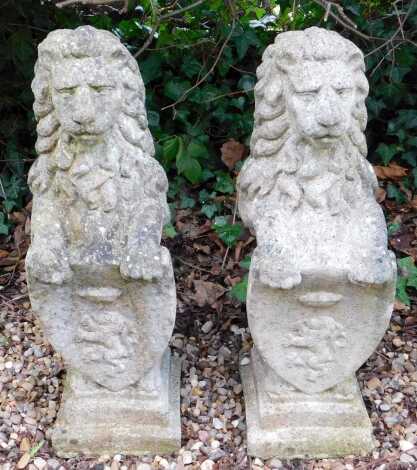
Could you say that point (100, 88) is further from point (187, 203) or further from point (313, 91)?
point (187, 203)

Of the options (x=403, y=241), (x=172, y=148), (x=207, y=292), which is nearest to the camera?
(x=207, y=292)

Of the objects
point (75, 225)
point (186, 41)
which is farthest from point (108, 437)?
point (186, 41)

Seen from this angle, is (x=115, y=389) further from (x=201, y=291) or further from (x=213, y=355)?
(x=201, y=291)

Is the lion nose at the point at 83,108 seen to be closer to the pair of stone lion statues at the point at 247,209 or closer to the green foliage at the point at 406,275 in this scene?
the pair of stone lion statues at the point at 247,209

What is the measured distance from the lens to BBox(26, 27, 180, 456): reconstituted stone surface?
210 centimetres

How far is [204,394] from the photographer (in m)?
2.91

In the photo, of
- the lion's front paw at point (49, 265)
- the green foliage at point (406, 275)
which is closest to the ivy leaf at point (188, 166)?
the green foliage at point (406, 275)

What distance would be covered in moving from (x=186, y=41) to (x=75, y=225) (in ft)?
5.92

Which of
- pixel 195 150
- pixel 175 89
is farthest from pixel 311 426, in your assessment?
pixel 175 89

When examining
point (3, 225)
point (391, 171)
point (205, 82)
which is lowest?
point (3, 225)

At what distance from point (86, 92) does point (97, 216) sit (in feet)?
1.38

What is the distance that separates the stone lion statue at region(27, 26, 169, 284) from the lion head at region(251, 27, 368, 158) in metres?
0.43

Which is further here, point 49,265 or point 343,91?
point 49,265

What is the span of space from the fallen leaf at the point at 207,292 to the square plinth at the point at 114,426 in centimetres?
82
